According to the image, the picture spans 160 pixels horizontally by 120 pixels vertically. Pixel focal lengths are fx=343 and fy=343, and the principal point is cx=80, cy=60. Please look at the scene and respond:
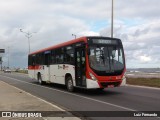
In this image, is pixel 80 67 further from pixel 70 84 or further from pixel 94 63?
pixel 70 84

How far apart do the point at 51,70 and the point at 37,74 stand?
232 inches

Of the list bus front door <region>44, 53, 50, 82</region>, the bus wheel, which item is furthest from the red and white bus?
bus front door <region>44, 53, 50, 82</region>

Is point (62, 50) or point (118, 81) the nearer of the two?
point (118, 81)

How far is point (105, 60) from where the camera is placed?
754 inches

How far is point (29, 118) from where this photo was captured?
10805 mm

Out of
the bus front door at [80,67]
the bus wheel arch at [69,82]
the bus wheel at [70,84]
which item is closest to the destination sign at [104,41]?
the bus front door at [80,67]

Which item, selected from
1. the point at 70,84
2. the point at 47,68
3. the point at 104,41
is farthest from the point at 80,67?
the point at 47,68

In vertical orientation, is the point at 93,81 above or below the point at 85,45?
below

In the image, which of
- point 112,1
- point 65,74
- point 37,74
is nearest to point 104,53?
point 65,74

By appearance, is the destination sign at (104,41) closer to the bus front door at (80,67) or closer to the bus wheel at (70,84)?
the bus front door at (80,67)

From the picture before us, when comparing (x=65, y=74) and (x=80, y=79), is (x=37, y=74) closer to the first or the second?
(x=65, y=74)

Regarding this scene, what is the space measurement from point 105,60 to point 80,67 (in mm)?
1739

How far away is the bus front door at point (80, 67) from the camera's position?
19.6 m

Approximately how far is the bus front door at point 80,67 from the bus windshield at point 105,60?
701mm
